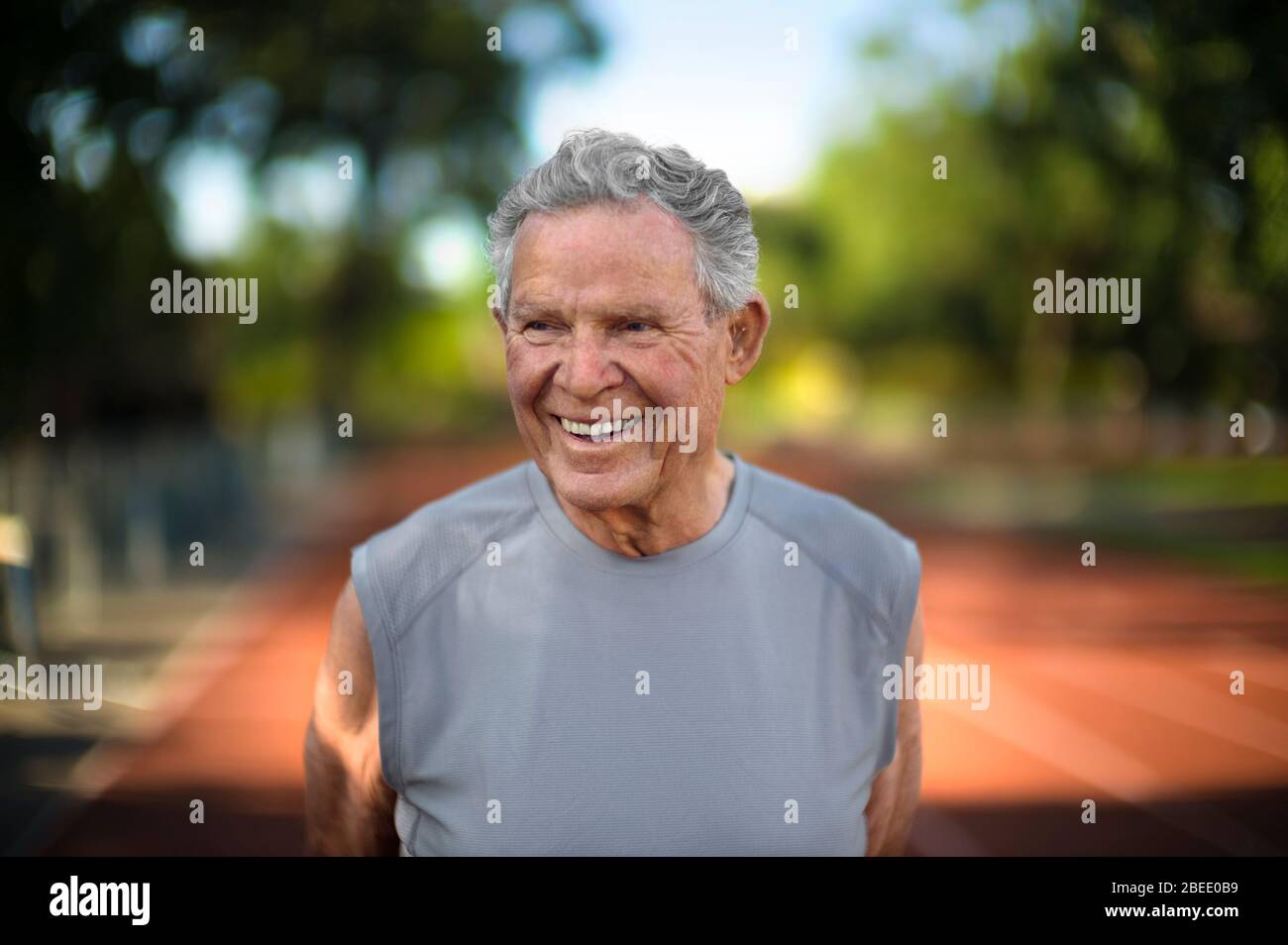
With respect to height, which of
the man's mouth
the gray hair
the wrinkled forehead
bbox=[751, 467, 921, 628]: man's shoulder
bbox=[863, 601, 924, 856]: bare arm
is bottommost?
bbox=[863, 601, 924, 856]: bare arm

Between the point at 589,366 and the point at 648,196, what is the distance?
236 millimetres

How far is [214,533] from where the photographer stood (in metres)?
14.8

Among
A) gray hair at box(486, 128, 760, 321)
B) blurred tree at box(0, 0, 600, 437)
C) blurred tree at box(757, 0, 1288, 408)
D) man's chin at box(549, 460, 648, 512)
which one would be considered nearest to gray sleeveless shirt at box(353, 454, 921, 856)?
man's chin at box(549, 460, 648, 512)

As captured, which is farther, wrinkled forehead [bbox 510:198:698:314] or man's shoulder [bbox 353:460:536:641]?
man's shoulder [bbox 353:460:536:641]

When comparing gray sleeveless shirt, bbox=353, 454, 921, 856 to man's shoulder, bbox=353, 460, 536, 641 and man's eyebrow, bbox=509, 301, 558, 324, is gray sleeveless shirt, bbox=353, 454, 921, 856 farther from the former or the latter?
man's eyebrow, bbox=509, 301, 558, 324

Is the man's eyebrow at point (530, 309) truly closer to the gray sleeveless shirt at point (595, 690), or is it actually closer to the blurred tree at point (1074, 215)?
the gray sleeveless shirt at point (595, 690)

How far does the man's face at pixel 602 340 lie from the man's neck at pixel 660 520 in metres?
0.04

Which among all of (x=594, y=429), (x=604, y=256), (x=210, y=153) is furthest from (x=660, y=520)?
(x=210, y=153)

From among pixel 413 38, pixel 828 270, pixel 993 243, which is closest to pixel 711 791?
pixel 413 38

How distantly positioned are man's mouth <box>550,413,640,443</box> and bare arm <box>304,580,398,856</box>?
1.33 ft

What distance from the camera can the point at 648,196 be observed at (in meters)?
1.66

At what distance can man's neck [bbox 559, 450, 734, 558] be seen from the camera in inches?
71.1

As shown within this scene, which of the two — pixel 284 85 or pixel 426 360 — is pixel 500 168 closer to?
pixel 284 85

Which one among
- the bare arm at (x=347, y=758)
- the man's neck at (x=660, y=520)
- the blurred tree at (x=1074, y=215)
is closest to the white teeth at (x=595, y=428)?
the man's neck at (x=660, y=520)
